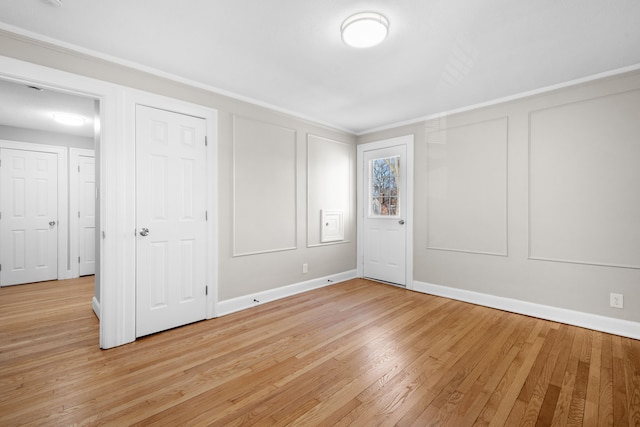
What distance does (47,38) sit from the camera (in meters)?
2.28

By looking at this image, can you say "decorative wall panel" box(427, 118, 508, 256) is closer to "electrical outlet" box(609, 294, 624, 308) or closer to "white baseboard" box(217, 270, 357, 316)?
"electrical outlet" box(609, 294, 624, 308)

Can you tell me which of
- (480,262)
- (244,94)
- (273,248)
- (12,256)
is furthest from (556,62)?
(12,256)

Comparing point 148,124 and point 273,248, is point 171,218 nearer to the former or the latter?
point 148,124

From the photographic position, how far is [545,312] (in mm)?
3209

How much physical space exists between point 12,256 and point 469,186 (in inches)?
279

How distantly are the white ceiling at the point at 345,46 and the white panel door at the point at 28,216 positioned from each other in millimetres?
3705

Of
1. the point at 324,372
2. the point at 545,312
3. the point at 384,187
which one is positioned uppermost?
the point at 384,187

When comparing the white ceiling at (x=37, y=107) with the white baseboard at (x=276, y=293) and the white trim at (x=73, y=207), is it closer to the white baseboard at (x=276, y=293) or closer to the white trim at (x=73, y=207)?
the white trim at (x=73, y=207)

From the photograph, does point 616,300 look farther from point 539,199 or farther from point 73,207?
point 73,207

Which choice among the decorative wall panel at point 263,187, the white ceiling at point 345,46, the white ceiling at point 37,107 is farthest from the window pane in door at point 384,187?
the white ceiling at point 37,107

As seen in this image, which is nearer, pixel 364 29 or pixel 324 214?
pixel 364 29

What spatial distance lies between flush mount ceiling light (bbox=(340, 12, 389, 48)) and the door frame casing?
7.80 feet

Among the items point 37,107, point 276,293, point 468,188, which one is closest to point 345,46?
point 468,188

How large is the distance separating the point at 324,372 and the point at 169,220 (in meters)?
2.09
